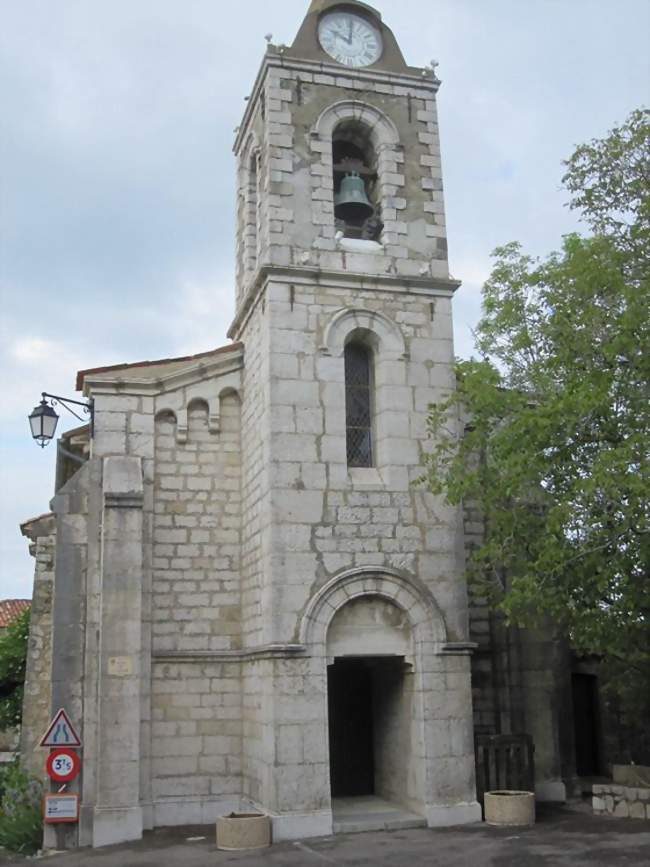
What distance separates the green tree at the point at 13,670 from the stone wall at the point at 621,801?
1688 cm

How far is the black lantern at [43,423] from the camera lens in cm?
1427

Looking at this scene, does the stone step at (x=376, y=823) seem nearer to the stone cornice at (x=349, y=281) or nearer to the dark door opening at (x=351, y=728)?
the dark door opening at (x=351, y=728)

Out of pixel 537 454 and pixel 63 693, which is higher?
pixel 537 454

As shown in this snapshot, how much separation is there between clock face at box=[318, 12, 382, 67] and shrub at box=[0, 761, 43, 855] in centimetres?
1265

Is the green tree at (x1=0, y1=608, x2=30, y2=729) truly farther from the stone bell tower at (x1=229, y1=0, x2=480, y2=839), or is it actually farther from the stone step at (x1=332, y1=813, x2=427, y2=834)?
the stone step at (x1=332, y1=813, x2=427, y2=834)

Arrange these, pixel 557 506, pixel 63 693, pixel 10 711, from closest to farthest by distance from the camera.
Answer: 1. pixel 557 506
2. pixel 63 693
3. pixel 10 711

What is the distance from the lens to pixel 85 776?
13445 mm

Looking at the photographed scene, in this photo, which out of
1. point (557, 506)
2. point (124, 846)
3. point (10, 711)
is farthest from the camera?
point (10, 711)

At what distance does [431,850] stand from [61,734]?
5381 millimetres

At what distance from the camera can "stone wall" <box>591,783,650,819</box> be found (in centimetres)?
1299

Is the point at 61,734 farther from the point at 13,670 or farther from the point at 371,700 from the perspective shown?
the point at 13,670

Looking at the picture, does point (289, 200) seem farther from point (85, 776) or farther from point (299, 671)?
point (85, 776)

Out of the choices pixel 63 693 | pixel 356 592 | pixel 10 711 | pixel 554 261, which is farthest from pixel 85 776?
pixel 10 711

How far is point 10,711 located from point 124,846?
14.8 metres
